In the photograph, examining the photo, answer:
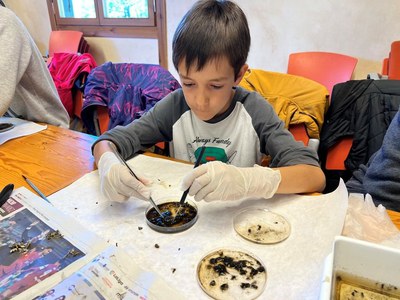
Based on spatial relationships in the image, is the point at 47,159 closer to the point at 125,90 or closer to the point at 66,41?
the point at 125,90

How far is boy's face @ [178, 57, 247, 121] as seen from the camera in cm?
84

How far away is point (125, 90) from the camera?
195cm

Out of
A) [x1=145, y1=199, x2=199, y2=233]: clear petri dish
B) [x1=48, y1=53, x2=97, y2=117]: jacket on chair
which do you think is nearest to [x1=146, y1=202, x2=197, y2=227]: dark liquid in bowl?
[x1=145, y1=199, x2=199, y2=233]: clear petri dish

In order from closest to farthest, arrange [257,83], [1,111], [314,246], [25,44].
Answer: [314,246] < [1,111] < [25,44] < [257,83]

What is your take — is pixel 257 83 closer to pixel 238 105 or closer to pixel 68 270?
pixel 238 105

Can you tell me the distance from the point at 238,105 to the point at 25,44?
958mm

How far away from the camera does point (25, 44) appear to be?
1.30 m

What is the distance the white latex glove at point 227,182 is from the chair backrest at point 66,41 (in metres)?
3.21

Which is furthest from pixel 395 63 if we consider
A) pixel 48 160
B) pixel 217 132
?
pixel 48 160

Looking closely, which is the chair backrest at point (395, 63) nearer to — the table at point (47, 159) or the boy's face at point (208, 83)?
the boy's face at point (208, 83)

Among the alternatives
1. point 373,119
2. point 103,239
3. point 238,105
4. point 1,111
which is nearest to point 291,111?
point 373,119

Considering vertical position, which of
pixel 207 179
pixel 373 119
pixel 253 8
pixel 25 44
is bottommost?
pixel 373 119

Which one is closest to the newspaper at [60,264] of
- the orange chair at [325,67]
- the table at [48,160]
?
the table at [48,160]

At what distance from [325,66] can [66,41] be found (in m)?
2.83
